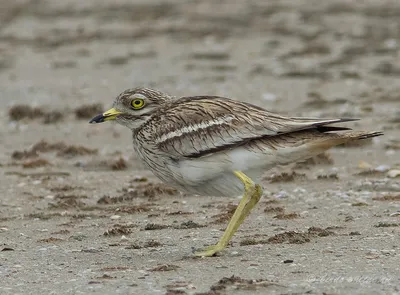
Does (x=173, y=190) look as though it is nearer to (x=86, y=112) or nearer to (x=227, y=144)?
(x=227, y=144)

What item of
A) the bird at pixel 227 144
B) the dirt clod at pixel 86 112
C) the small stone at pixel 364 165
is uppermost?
the bird at pixel 227 144

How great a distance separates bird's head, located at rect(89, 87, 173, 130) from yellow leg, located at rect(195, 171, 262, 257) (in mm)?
1051

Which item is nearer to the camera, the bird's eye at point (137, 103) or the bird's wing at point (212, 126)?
the bird's wing at point (212, 126)

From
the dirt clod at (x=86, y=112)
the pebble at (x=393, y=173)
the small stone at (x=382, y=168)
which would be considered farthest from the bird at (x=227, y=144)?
the dirt clod at (x=86, y=112)

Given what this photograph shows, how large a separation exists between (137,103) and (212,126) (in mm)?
817

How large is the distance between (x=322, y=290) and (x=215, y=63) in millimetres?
13731

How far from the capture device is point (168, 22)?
24922mm

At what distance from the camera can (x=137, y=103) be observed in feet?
28.3

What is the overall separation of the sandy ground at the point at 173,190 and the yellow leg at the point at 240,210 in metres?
0.15

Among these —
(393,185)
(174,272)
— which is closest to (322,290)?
(174,272)

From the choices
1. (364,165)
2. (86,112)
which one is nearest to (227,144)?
(364,165)

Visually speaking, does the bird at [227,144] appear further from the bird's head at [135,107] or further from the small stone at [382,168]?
the small stone at [382,168]

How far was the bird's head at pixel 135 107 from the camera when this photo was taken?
8594mm

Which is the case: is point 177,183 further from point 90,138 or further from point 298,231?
point 90,138
